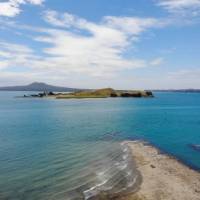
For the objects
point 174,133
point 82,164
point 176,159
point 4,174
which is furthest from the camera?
point 174,133

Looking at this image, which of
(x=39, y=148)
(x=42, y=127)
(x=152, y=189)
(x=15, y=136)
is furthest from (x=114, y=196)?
(x=42, y=127)

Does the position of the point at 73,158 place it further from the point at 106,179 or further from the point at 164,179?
the point at 164,179

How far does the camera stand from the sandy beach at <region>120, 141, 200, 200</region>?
28.6 meters

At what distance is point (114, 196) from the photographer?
28500 millimetres

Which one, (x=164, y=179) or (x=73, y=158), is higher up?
(x=73, y=158)

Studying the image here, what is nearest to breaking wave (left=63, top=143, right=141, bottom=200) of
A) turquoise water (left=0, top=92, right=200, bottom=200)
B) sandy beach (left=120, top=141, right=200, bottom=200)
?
turquoise water (left=0, top=92, right=200, bottom=200)

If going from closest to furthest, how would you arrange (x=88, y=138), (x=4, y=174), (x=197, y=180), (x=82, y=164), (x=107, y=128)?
(x=197, y=180) → (x=4, y=174) → (x=82, y=164) → (x=88, y=138) → (x=107, y=128)

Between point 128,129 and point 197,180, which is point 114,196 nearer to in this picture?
point 197,180

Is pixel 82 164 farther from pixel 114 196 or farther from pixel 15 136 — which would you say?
pixel 15 136

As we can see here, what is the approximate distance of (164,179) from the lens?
1309 inches

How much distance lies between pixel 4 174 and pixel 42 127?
40722mm

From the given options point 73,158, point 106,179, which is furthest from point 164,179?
point 73,158

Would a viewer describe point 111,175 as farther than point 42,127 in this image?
No

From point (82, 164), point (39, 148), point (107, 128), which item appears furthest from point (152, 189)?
point (107, 128)
